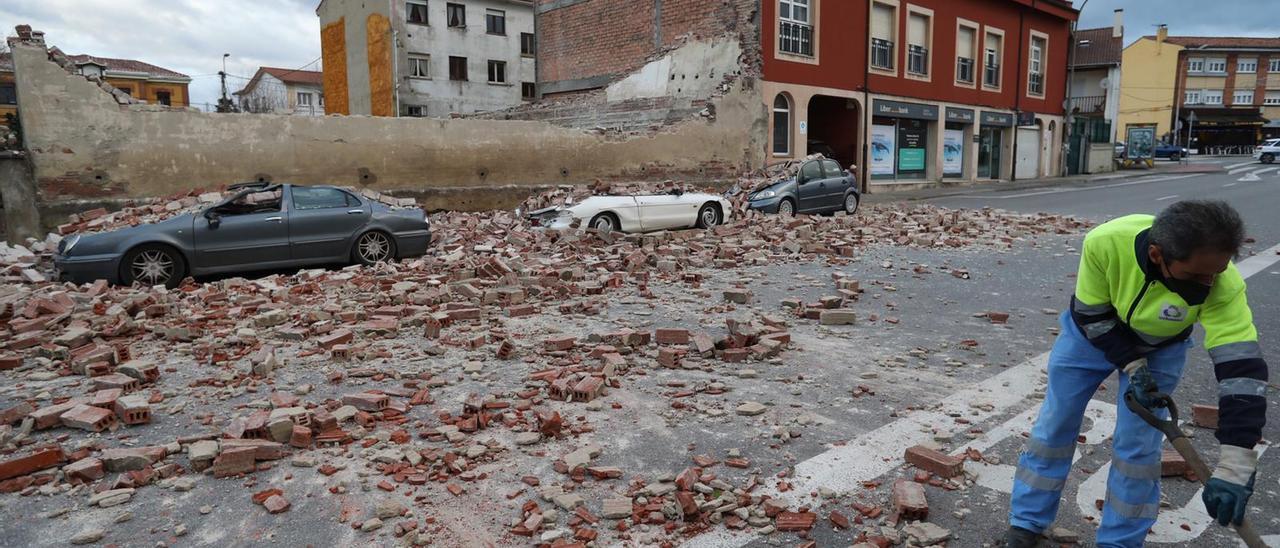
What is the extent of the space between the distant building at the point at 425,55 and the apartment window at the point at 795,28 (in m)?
19.5

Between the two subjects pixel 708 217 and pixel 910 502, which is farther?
pixel 708 217

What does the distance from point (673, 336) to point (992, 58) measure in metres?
33.0

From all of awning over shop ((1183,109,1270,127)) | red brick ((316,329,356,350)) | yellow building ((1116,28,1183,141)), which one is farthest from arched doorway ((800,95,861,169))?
awning over shop ((1183,109,1270,127))

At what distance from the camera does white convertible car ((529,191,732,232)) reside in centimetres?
1375

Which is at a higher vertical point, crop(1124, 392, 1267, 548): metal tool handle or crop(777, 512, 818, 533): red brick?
crop(1124, 392, 1267, 548): metal tool handle

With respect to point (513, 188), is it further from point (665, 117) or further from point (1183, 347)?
point (1183, 347)

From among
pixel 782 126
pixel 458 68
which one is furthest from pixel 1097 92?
pixel 458 68

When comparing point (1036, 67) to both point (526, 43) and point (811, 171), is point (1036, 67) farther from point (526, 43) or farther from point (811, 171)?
point (526, 43)

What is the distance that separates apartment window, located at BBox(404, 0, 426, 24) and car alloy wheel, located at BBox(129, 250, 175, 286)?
28.9 meters

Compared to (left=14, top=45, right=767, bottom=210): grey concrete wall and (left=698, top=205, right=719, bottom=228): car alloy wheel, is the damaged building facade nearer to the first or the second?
(left=14, top=45, right=767, bottom=210): grey concrete wall

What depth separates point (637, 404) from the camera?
16.6ft

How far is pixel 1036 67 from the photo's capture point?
37.0 metres

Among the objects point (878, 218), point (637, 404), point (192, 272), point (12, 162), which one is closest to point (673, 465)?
point (637, 404)

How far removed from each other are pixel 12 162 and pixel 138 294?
329 inches
